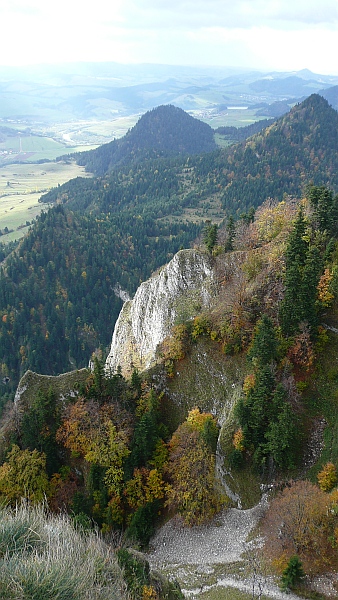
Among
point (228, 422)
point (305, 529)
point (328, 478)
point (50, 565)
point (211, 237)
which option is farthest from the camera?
point (211, 237)

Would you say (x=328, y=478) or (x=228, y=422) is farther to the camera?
(x=228, y=422)

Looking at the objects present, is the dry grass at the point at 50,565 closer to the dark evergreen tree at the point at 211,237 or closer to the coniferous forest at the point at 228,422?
the coniferous forest at the point at 228,422

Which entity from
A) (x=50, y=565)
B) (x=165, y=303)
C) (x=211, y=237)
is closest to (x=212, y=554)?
(x=50, y=565)

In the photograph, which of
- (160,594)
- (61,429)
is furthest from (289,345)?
(61,429)

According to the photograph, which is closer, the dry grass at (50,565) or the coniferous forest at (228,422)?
the dry grass at (50,565)

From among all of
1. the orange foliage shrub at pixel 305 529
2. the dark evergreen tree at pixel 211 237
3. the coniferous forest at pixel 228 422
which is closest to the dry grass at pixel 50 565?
the coniferous forest at pixel 228 422

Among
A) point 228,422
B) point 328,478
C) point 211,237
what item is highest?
point 211,237

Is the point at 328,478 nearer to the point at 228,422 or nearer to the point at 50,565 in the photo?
the point at 228,422

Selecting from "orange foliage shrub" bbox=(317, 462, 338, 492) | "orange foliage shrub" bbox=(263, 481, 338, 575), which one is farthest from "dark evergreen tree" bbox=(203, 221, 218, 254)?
"orange foliage shrub" bbox=(263, 481, 338, 575)

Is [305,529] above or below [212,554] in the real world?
above
